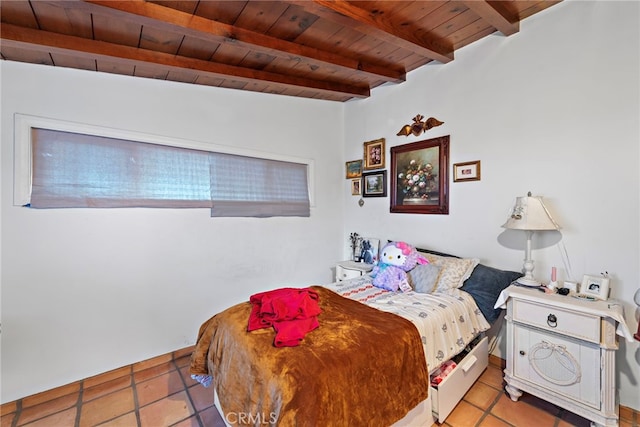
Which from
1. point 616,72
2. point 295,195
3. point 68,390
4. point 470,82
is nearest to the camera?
point 616,72

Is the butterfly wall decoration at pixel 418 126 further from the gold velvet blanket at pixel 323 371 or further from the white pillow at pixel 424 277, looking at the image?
the gold velvet blanket at pixel 323 371

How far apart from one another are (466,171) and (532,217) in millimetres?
696

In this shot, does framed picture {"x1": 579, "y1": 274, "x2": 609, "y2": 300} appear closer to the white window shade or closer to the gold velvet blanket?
the gold velvet blanket

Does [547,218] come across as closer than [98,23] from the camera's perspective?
No

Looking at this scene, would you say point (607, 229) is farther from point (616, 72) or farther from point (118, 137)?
point (118, 137)

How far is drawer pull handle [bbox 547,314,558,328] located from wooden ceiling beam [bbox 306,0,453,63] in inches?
78.7

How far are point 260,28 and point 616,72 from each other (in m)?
2.23

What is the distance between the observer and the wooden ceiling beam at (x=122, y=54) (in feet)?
5.06

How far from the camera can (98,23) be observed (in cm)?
157

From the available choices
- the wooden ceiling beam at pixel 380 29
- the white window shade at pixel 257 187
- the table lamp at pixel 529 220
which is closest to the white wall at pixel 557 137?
the table lamp at pixel 529 220

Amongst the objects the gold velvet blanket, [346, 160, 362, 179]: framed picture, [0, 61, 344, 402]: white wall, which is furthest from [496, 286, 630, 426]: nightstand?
[0, 61, 344, 402]: white wall

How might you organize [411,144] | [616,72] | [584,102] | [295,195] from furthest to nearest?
1. [295,195]
2. [411,144]
3. [584,102]
4. [616,72]

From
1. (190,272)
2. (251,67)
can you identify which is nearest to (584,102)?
(251,67)

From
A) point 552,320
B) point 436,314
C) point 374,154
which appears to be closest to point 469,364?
point 436,314
